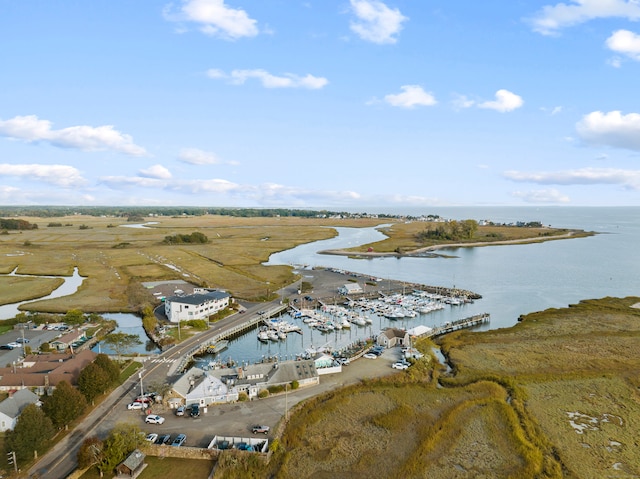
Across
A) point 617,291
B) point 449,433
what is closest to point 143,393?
point 449,433

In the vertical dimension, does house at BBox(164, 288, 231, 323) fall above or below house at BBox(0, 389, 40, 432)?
above

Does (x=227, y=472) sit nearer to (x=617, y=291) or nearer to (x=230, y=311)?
(x=230, y=311)

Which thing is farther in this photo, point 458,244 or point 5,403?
point 458,244

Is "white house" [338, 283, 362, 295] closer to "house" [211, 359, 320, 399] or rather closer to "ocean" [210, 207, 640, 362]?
"ocean" [210, 207, 640, 362]

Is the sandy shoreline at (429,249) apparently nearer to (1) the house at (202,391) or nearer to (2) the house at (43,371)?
(2) the house at (43,371)

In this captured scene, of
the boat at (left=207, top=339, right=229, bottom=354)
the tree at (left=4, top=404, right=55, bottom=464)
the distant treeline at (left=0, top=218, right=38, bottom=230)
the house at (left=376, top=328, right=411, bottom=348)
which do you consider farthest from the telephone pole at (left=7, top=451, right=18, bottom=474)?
the distant treeline at (left=0, top=218, right=38, bottom=230)

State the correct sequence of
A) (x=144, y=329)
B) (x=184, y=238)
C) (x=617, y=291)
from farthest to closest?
1. (x=184, y=238)
2. (x=617, y=291)
3. (x=144, y=329)
